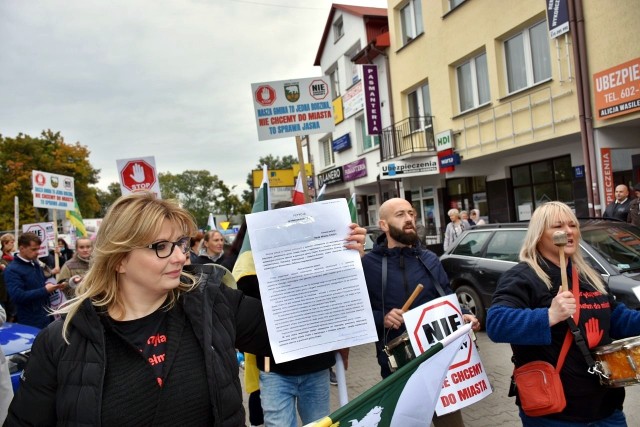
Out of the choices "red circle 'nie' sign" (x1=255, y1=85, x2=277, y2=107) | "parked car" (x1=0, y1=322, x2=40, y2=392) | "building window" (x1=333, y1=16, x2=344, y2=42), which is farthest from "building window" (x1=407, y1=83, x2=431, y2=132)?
"parked car" (x1=0, y1=322, x2=40, y2=392)

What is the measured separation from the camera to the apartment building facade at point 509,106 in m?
10.6

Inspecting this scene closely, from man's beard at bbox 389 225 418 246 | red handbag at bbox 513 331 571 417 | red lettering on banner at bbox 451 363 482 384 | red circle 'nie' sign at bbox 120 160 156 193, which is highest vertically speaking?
red circle 'nie' sign at bbox 120 160 156 193

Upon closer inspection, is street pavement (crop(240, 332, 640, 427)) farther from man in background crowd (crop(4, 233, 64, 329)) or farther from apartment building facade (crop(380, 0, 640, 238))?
apartment building facade (crop(380, 0, 640, 238))

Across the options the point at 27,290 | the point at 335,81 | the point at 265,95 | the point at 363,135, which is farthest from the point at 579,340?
the point at 335,81

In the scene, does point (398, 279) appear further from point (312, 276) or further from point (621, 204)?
point (621, 204)

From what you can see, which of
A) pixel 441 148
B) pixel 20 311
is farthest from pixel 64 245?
pixel 441 148

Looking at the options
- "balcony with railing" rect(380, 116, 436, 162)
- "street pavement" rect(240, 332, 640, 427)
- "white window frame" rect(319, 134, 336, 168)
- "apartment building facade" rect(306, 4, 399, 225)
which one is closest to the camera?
"street pavement" rect(240, 332, 640, 427)

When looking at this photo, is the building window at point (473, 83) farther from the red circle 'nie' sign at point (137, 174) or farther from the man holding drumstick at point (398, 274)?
the man holding drumstick at point (398, 274)

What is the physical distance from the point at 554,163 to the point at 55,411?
540 inches

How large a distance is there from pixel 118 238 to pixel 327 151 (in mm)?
26198

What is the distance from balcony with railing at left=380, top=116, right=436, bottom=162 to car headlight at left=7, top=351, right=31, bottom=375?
13461 millimetres

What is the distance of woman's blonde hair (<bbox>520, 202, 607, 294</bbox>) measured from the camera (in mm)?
2525

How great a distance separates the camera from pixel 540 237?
259 cm

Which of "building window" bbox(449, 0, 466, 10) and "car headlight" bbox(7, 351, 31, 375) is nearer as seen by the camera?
"car headlight" bbox(7, 351, 31, 375)
